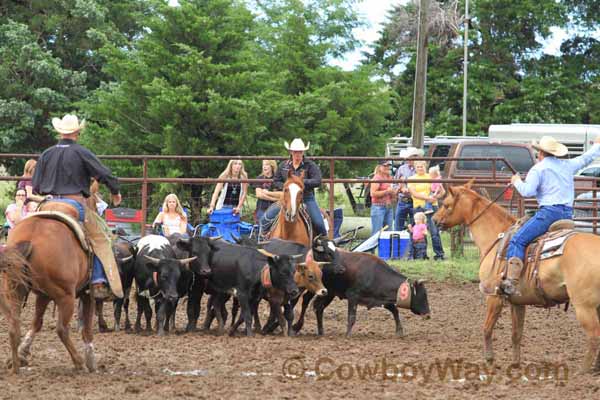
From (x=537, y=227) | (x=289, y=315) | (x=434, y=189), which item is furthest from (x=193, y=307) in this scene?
(x=434, y=189)

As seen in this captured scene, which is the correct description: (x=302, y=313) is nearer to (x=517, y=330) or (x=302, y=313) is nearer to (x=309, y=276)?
(x=309, y=276)

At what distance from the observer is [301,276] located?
10422 millimetres

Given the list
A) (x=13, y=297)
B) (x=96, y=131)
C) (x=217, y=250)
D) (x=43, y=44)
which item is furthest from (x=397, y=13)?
(x=13, y=297)

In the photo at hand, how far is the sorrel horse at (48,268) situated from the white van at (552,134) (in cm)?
1876

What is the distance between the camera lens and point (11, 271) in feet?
23.9

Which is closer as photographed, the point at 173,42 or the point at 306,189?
the point at 306,189

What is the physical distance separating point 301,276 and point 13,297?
3.55 metres

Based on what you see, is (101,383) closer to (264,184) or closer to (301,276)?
(301,276)

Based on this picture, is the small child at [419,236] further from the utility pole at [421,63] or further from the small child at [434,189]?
the utility pole at [421,63]

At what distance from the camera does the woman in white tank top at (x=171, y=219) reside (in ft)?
44.2

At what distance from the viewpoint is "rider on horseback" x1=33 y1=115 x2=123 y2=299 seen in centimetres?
823

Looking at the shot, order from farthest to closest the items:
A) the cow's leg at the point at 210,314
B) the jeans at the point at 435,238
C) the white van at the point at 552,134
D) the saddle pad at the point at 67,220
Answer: the white van at the point at 552,134, the jeans at the point at 435,238, the cow's leg at the point at 210,314, the saddle pad at the point at 67,220

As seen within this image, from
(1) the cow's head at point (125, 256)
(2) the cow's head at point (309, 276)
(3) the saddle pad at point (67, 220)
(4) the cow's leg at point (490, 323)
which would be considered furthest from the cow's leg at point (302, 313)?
(3) the saddle pad at point (67, 220)

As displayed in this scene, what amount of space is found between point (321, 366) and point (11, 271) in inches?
102
